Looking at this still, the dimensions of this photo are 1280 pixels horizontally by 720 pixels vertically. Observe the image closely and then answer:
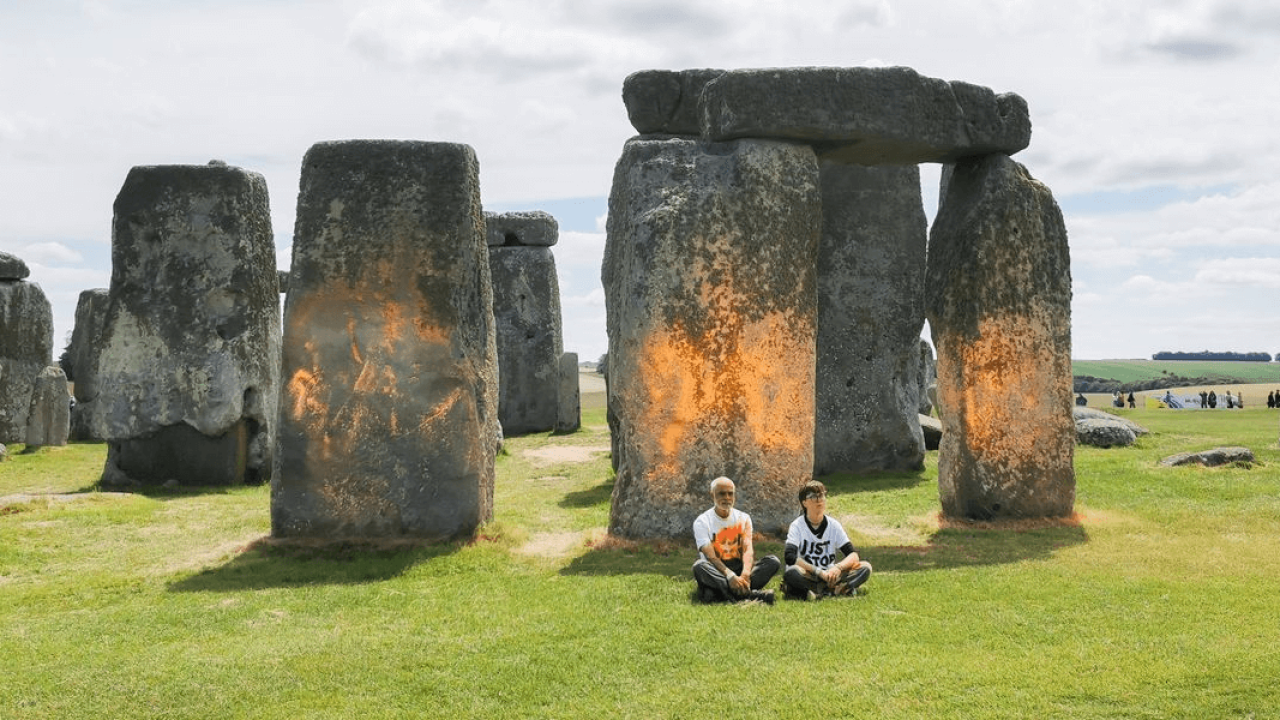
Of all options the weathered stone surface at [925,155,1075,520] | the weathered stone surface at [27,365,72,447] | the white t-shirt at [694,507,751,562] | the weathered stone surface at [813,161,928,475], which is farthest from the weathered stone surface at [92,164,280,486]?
the white t-shirt at [694,507,751,562]

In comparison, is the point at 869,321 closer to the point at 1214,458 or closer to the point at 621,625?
the point at 1214,458

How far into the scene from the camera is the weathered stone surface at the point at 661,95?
51.1ft

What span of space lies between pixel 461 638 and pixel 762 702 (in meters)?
2.25

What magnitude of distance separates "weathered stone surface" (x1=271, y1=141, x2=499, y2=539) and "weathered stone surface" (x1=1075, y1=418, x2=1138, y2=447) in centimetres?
1288

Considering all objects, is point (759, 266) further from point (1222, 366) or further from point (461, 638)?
point (1222, 366)

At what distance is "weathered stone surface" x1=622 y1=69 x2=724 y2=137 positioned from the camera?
15578 millimetres

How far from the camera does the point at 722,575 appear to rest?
27.7 ft

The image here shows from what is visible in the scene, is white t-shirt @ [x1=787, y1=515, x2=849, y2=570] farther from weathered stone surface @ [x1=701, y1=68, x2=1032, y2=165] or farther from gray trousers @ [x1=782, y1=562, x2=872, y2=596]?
weathered stone surface @ [x1=701, y1=68, x2=1032, y2=165]

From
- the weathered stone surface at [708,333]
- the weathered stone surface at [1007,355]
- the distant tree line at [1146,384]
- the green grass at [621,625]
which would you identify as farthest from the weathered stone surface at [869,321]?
the distant tree line at [1146,384]

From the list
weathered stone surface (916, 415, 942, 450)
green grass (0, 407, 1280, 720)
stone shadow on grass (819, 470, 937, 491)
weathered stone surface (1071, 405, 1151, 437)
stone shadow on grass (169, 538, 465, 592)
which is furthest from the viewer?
weathered stone surface (1071, 405, 1151, 437)

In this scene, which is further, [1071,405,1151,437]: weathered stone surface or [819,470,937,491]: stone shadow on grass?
[1071,405,1151,437]: weathered stone surface

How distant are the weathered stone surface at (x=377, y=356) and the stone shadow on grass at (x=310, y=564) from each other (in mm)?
207

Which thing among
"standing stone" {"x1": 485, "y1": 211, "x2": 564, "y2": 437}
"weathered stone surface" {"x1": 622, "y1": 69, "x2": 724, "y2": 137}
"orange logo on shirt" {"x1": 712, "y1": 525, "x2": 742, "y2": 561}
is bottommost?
"orange logo on shirt" {"x1": 712, "y1": 525, "x2": 742, "y2": 561}

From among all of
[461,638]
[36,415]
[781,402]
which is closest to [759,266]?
[781,402]
